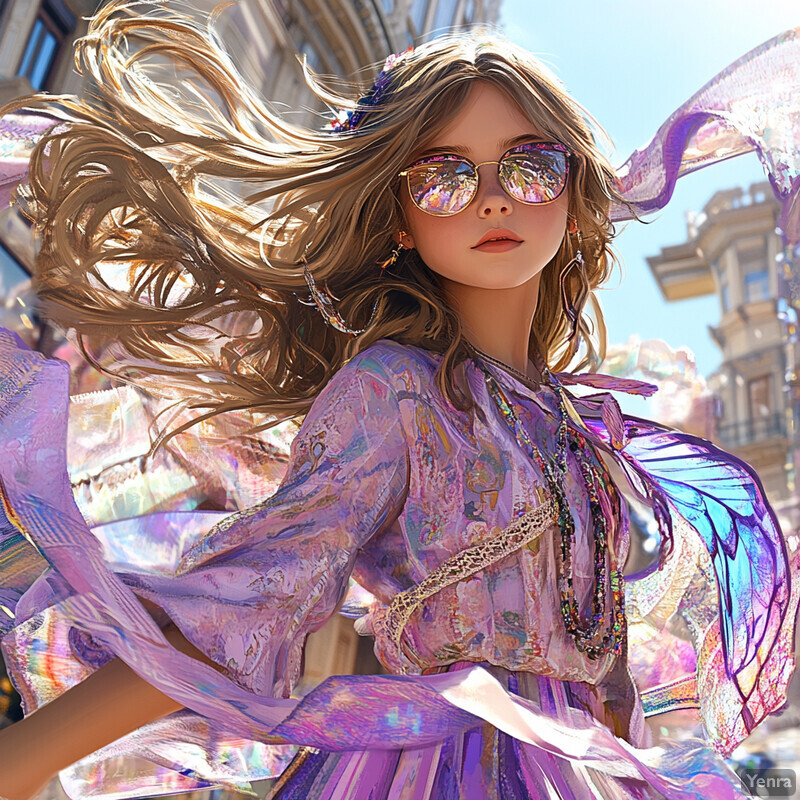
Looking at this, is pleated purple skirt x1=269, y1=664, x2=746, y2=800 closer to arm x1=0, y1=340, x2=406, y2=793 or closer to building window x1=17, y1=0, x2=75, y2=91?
arm x1=0, y1=340, x2=406, y2=793

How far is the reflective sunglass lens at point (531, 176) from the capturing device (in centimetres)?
159

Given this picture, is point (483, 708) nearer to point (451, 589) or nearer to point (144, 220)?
point (451, 589)

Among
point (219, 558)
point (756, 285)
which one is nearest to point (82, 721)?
point (219, 558)

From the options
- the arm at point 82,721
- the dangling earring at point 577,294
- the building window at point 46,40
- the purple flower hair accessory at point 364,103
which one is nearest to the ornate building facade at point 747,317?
the dangling earring at point 577,294

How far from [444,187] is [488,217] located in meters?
0.08

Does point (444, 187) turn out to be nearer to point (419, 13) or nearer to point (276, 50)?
point (276, 50)

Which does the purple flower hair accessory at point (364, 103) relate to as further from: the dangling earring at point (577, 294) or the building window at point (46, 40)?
the building window at point (46, 40)

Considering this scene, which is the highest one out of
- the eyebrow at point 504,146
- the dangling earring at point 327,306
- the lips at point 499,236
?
the eyebrow at point 504,146

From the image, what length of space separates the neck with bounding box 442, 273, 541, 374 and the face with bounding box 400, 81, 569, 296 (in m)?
0.07

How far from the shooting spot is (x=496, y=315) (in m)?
1.75

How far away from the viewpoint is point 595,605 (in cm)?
154

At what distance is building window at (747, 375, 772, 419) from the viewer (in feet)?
14.2

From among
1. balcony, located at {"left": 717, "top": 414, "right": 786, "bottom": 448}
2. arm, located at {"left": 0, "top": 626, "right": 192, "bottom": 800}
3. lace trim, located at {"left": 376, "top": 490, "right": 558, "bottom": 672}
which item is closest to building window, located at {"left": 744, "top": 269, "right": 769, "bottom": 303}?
balcony, located at {"left": 717, "top": 414, "right": 786, "bottom": 448}

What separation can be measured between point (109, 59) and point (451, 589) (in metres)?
1.00
